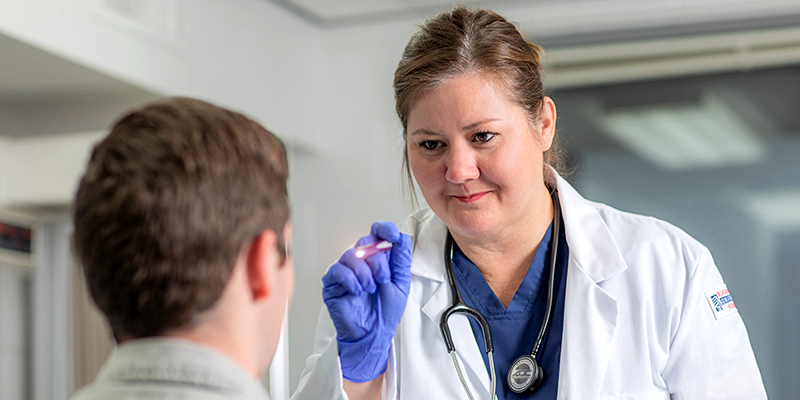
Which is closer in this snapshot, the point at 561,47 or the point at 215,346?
the point at 215,346

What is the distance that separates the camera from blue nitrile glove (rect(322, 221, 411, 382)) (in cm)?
113

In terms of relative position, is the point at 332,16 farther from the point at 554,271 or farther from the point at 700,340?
the point at 700,340

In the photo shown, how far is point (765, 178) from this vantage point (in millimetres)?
2867

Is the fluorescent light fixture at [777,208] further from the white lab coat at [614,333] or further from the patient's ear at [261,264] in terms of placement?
the patient's ear at [261,264]

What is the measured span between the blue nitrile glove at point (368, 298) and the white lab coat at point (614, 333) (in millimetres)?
47

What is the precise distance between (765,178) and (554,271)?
71.8 inches

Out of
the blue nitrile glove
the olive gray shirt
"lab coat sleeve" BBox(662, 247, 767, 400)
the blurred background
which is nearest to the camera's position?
the olive gray shirt

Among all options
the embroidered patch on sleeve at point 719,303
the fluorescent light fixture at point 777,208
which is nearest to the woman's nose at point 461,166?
the embroidered patch on sleeve at point 719,303

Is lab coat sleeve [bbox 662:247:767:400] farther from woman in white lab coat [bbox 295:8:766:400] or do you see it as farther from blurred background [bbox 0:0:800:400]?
blurred background [bbox 0:0:800:400]

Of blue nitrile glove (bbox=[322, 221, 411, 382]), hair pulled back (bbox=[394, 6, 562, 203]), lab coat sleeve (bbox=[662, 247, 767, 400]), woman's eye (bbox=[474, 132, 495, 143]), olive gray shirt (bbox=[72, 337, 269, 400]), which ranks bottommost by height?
lab coat sleeve (bbox=[662, 247, 767, 400])

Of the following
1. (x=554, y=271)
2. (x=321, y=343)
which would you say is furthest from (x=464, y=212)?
(x=321, y=343)

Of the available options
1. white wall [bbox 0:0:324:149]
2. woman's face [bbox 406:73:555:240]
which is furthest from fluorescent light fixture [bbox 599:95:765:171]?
woman's face [bbox 406:73:555:240]

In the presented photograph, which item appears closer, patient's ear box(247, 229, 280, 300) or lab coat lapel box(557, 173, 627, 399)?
patient's ear box(247, 229, 280, 300)

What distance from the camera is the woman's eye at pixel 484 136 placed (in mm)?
1317
